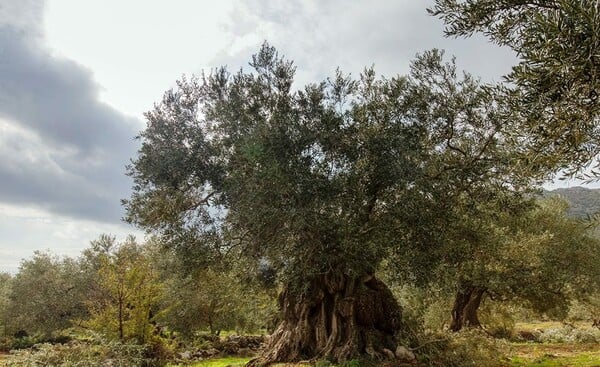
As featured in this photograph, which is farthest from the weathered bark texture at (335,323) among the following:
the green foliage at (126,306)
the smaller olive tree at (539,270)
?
the smaller olive tree at (539,270)

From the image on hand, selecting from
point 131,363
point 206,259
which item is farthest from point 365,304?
point 131,363

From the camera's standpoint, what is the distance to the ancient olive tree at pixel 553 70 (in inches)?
226

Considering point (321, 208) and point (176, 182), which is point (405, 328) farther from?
point (176, 182)

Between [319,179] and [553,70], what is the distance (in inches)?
279

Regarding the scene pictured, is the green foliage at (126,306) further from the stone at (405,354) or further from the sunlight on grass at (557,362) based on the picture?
the sunlight on grass at (557,362)

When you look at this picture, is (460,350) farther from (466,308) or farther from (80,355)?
(466,308)

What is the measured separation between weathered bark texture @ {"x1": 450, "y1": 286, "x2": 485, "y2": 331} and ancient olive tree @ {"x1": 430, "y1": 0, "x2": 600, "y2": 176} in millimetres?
21310

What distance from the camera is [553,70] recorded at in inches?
228

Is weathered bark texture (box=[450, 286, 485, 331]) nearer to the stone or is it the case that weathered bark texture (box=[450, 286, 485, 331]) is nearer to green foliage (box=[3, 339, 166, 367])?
the stone

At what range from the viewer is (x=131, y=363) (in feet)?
38.5

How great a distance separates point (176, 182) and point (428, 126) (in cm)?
931

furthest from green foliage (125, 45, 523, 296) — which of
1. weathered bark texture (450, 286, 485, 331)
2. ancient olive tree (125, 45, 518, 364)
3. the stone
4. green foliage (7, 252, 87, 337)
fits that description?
green foliage (7, 252, 87, 337)

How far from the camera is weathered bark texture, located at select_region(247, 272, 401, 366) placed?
→ 15.0 meters

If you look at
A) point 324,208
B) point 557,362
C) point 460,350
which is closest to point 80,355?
point 324,208
